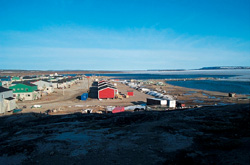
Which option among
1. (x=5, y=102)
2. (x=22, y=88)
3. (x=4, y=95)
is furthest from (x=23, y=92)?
(x=5, y=102)

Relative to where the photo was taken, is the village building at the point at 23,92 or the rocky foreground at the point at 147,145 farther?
the village building at the point at 23,92

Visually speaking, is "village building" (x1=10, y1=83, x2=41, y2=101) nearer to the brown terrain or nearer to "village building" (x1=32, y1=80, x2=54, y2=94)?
"village building" (x1=32, y1=80, x2=54, y2=94)

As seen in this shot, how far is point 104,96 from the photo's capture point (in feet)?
154

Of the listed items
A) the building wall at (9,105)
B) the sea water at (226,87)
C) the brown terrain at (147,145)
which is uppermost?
the brown terrain at (147,145)

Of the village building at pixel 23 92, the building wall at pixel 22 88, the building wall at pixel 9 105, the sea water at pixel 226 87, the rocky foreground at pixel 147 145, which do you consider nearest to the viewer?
the rocky foreground at pixel 147 145

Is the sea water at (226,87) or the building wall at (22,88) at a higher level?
the building wall at (22,88)

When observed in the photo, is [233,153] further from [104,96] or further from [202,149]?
[104,96]

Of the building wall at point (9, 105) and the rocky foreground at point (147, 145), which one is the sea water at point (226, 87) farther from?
the building wall at point (9, 105)

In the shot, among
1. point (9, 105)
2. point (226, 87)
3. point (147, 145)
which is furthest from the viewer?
point (226, 87)

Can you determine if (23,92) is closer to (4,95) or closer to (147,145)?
(4,95)

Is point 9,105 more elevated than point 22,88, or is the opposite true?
point 22,88

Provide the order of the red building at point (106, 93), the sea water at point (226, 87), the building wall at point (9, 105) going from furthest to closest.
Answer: the sea water at point (226, 87) → the red building at point (106, 93) → the building wall at point (9, 105)

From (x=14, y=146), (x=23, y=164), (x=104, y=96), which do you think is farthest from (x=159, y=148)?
(x=104, y=96)

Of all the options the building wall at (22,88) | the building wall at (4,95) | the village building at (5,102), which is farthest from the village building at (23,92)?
the village building at (5,102)
